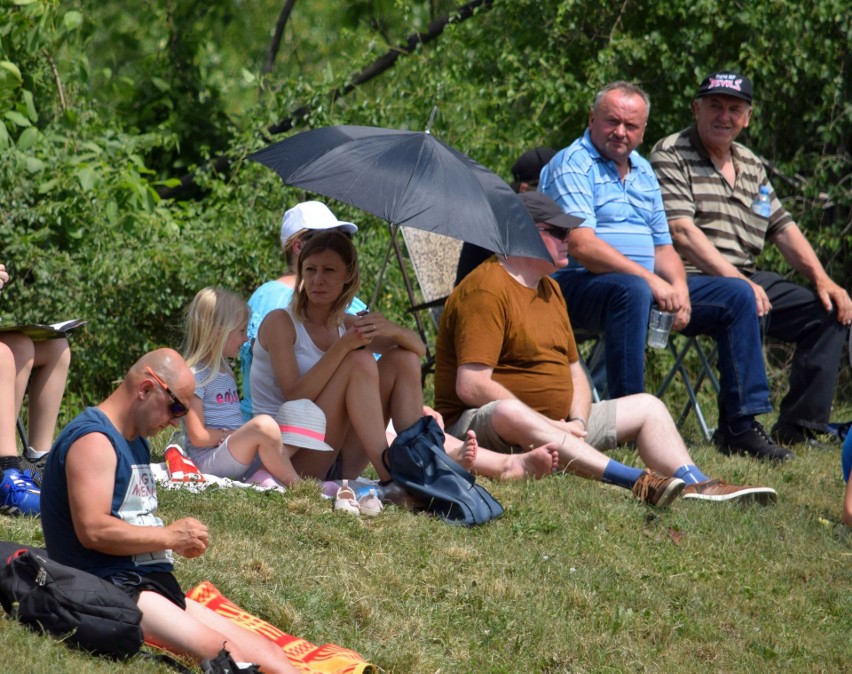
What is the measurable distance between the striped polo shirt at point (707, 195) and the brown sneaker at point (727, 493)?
1.77 meters

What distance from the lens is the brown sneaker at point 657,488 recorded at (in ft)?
17.3

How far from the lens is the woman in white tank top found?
200 inches

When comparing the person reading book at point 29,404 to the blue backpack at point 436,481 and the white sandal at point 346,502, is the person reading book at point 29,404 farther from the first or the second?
the blue backpack at point 436,481

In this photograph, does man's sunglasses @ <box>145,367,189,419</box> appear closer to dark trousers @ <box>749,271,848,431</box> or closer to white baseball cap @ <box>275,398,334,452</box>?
white baseball cap @ <box>275,398,334,452</box>

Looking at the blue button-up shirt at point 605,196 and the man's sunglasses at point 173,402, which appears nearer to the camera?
the man's sunglasses at point 173,402

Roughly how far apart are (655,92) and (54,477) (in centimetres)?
670

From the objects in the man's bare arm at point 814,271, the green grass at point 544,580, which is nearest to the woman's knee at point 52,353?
the green grass at point 544,580

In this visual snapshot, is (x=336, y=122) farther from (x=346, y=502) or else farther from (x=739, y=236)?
(x=346, y=502)

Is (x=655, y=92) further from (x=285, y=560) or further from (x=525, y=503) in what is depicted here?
(x=285, y=560)

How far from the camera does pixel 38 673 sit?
3051 mm

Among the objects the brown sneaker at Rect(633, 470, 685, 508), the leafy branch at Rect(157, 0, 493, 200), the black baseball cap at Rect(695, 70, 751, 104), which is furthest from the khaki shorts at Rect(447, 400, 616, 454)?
the leafy branch at Rect(157, 0, 493, 200)

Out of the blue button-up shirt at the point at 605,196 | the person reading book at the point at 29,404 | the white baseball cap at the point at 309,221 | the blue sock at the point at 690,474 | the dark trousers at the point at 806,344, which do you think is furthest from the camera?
the dark trousers at the point at 806,344

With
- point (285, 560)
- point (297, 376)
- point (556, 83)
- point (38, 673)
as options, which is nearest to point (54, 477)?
point (38, 673)

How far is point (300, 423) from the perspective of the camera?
5.00 meters
